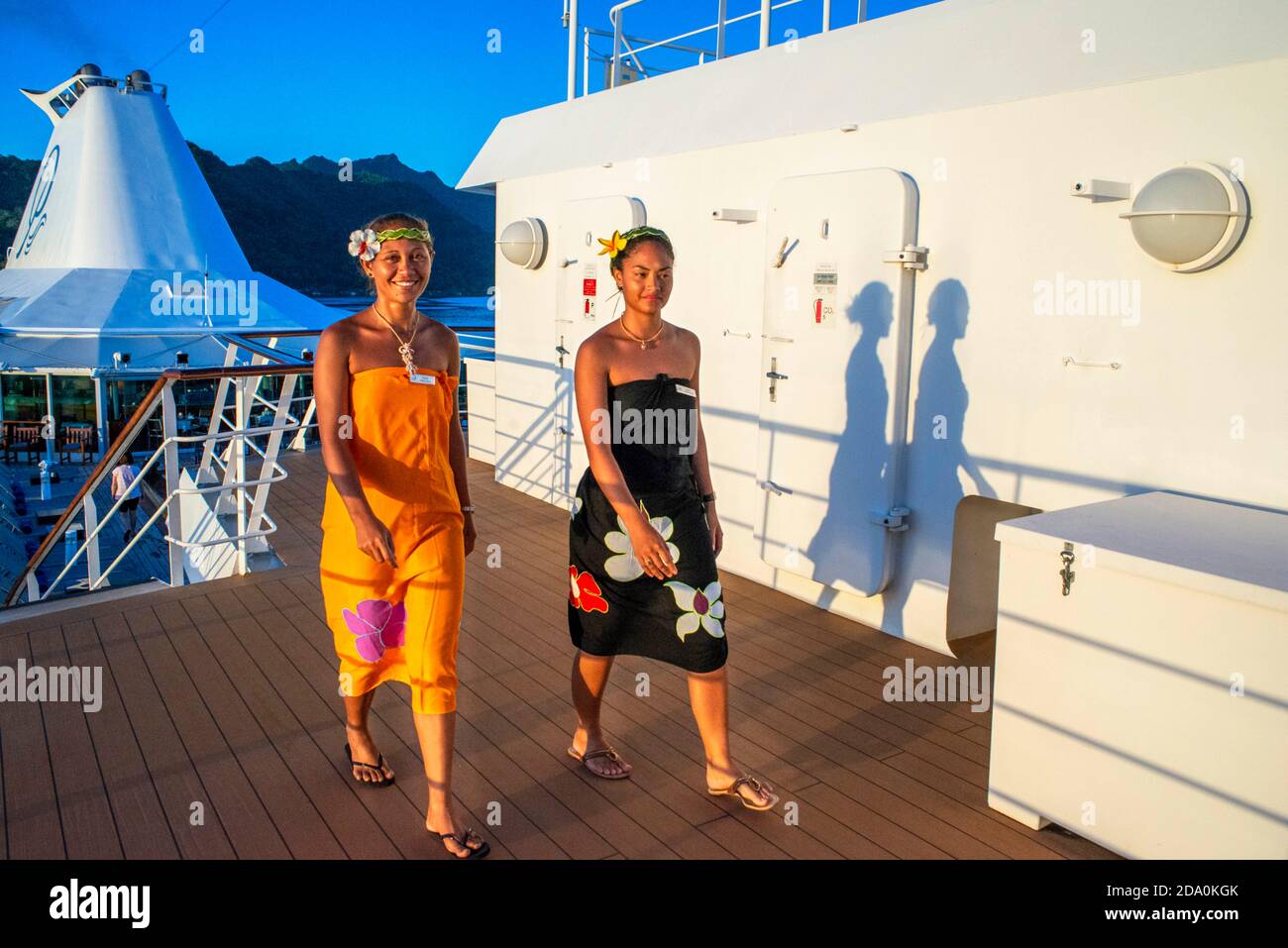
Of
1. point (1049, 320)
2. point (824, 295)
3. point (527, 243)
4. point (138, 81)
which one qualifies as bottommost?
point (1049, 320)

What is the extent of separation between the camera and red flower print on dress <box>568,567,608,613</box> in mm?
2654

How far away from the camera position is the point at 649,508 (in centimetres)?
256

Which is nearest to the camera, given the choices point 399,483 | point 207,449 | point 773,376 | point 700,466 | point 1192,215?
point 399,483

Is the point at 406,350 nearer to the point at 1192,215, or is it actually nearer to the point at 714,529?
the point at 714,529

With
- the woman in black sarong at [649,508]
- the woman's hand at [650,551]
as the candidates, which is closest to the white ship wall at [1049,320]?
the woman in black sarong at [649,508]

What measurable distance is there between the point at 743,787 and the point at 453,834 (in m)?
0.79

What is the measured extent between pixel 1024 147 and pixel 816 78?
1244 millimetres

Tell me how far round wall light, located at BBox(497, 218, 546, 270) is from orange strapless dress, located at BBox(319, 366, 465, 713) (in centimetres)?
409

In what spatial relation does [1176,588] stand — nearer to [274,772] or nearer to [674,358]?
[674,358]

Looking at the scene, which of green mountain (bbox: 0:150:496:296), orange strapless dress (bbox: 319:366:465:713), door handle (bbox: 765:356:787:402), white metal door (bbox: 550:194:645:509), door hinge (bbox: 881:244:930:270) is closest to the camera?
orange strapless dress (bbox: 319:366:465:713)

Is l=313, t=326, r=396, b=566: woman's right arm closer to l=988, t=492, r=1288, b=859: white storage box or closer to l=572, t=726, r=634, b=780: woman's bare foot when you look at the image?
l=572, t=726, r=634, b=780: woman's bare foot

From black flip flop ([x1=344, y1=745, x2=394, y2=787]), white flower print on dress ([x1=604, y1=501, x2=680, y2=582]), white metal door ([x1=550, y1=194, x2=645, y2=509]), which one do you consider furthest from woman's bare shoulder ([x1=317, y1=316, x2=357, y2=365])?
white metal door ([x1=550, y1=194, x2=645, y2=509])

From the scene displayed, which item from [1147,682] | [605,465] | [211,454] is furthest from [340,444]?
[211,454]
